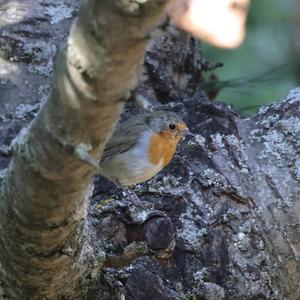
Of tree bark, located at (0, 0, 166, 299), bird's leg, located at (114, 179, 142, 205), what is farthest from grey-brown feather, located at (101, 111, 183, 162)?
tree bark, located at (0, 0, 166, 299)

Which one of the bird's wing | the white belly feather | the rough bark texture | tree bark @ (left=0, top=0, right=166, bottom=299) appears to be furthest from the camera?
the bird's wing

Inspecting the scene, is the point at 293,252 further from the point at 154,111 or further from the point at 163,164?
the point at 154,111

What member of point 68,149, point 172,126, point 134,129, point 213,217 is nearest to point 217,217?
point 213,217

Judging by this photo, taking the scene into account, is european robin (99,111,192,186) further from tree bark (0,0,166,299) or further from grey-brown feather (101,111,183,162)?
tree bark (0,0,166,299)

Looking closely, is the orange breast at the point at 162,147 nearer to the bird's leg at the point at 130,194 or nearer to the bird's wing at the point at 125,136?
the bird's wing at the point at 125,136

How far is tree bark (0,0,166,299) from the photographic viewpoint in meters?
1.13

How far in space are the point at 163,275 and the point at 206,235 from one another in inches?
8.1

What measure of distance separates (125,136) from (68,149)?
159 cm

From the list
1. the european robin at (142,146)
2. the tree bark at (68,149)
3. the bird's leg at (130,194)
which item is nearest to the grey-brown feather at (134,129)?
the european robin at (142,146)

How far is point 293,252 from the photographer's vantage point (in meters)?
2.52

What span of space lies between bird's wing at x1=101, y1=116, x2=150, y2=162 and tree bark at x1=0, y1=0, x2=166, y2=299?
1.03 metres

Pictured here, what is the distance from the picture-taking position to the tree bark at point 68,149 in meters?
1.13

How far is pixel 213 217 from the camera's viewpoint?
244 centimetres

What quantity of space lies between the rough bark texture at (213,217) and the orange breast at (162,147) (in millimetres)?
60
